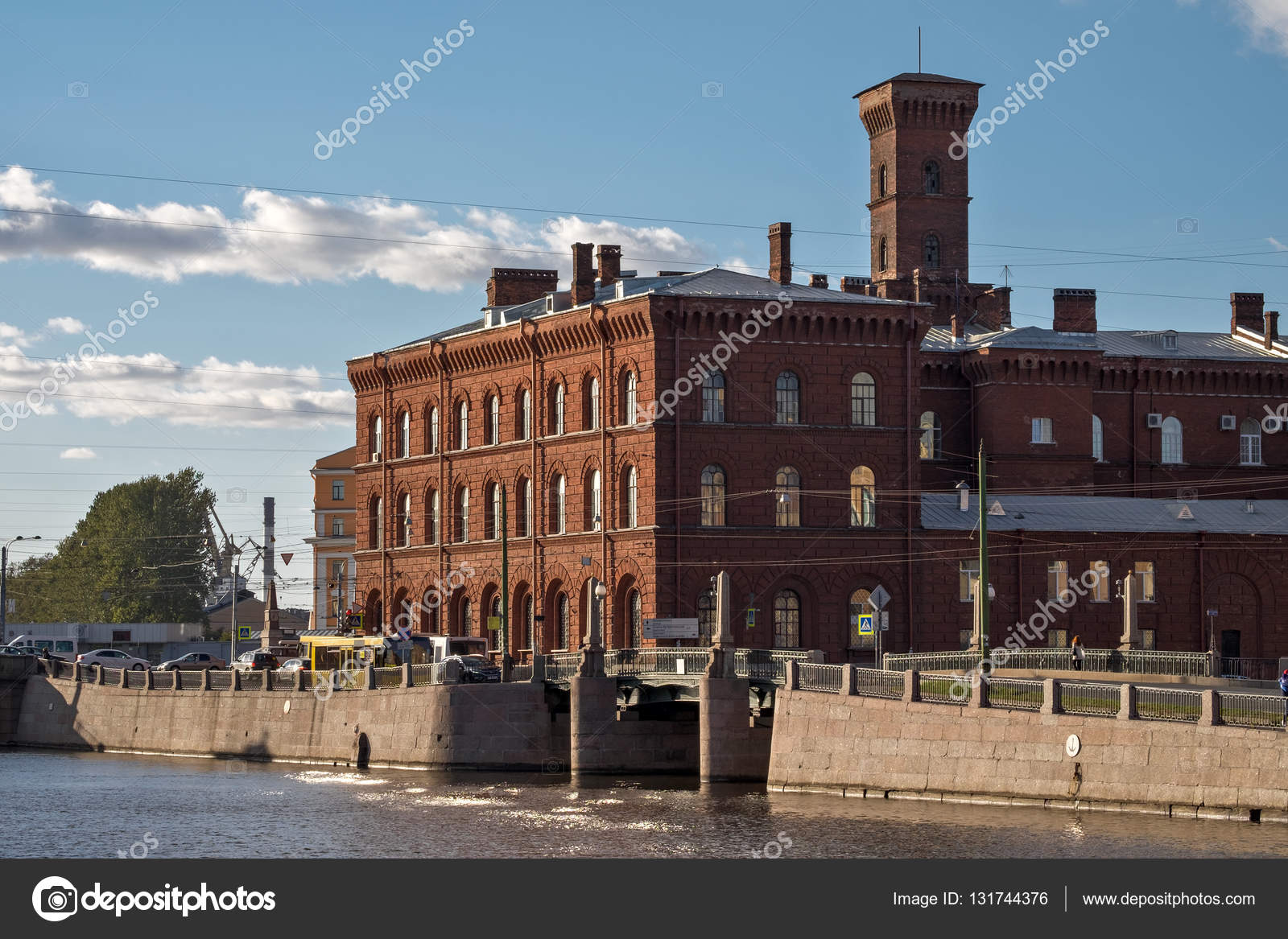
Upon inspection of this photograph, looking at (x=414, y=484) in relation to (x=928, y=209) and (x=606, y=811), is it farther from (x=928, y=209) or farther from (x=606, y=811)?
(x=606, y=811)

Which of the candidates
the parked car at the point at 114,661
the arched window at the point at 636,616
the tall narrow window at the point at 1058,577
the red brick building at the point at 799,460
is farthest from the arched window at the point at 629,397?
the parked car at the point at 114,661

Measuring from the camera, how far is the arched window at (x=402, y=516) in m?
96.6

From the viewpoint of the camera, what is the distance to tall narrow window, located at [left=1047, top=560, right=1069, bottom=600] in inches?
3344

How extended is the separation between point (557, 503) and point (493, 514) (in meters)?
5.17

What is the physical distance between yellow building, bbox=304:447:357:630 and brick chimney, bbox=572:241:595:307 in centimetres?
5470

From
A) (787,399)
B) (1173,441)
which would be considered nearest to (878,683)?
(787,399)

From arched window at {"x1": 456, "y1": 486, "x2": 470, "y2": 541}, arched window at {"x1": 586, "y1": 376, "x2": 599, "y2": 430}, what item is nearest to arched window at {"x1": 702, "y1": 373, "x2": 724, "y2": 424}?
arched window at {"x1": 586, "y1": 376, "x2": 599, "y2": 430}

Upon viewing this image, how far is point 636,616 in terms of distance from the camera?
8006cm

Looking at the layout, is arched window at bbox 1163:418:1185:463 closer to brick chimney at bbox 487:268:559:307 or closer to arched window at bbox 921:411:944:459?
arched window at bbox 921:411:944:459

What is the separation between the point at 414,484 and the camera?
95812 mm

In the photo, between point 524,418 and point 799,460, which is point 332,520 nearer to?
point 524,418

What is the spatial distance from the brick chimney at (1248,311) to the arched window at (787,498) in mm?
34845
